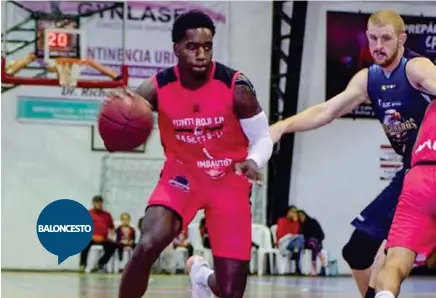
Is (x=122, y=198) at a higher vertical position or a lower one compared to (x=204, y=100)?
lower

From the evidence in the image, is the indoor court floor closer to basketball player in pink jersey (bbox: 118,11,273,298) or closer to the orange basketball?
basketball player in pink jersey (bbox: 118,11,273,298)

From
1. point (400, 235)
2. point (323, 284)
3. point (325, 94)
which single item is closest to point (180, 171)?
point (400, 235)

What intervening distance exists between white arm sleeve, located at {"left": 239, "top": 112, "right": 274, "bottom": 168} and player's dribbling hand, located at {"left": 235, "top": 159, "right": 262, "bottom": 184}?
188mm

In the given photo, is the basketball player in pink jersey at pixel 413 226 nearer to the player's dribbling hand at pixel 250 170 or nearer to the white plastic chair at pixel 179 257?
the player's dribbling hand at pixel 250 170

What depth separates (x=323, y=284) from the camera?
46.7 ft

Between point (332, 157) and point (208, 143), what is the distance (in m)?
13.1

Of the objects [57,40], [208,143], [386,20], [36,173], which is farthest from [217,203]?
[36,173]

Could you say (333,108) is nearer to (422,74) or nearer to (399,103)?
(399,103)

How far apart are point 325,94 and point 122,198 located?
14.5 feet

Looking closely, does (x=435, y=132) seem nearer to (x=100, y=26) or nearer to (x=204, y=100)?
A: (x=204, y=100)

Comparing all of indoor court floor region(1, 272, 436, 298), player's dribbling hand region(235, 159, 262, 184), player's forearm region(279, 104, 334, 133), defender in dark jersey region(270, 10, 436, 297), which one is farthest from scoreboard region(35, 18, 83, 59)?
player's dribbling hand region(235, 159, 262, 184)

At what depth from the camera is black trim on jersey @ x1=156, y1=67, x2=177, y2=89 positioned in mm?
5836

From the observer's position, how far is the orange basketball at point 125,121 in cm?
558

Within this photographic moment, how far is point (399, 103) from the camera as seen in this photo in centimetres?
628
